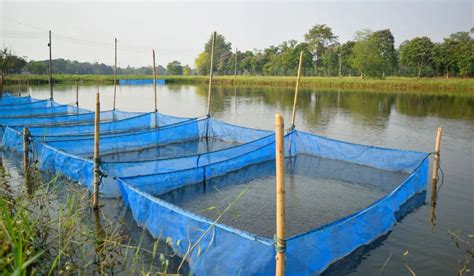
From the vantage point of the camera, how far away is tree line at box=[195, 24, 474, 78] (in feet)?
154

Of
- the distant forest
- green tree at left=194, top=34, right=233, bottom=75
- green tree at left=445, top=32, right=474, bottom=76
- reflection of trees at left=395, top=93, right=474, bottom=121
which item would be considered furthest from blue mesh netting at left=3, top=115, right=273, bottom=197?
green tree at left=194, top=34, right=233, bottom=75

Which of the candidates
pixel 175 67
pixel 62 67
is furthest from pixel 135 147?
pixel 62 67

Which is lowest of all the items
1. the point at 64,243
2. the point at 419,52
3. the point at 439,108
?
the point at 64,243

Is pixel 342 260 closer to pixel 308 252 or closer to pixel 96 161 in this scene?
pixel 308 252

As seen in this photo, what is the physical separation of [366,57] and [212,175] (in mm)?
47477

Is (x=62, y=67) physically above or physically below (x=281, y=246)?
above

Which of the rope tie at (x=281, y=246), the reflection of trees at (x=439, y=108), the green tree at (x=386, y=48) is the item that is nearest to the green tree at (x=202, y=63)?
the green tree at (x=386, y=48)

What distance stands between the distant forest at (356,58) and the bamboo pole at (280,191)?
3809 centimetres

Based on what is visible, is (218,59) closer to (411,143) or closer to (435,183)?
(411,143)

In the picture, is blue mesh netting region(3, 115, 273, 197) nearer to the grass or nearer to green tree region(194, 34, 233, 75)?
the grass

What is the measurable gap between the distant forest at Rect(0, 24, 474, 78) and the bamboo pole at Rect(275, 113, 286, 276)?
38.1 metres

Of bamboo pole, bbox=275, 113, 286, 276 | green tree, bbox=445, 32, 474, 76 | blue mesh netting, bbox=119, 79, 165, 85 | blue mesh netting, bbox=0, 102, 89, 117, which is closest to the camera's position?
bamboo pole, bbox=275, 113, 286, 276

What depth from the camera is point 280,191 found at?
10.9ft

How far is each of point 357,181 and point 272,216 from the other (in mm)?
3464
